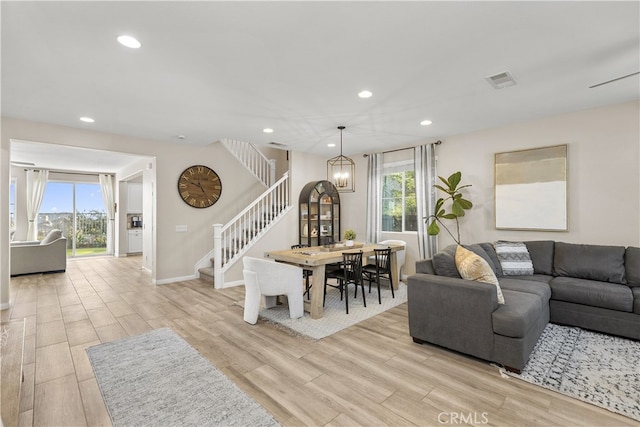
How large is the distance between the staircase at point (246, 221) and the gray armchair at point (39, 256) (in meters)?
3.44

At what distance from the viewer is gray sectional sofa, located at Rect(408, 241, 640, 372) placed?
2.54 metres

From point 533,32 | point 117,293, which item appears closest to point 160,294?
point 117,293

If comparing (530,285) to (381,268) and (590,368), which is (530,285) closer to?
(590,368)

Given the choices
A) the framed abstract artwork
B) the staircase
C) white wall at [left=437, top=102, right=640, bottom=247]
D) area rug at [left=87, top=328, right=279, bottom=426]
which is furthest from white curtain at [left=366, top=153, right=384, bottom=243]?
area rug at [left=87, top=328, right=279, bottom=426]

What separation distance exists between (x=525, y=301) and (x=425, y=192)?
2983 millimetres

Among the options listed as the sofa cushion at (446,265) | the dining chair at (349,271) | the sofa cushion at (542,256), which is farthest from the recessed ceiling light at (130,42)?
the sofa cushion at (542,256)

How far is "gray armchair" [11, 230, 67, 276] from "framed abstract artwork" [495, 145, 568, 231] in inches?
355

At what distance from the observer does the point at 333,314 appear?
3.87m

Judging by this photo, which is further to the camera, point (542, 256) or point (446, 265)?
point (542, 256)

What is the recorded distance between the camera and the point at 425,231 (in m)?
5.46

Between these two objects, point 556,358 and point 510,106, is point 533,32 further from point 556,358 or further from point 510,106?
point 556,358

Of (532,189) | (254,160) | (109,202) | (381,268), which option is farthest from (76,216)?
(532,189)

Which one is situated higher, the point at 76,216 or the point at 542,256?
the point at 76,216

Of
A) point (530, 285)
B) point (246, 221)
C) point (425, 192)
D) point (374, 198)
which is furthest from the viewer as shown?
point (246, 221)
